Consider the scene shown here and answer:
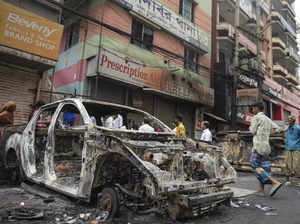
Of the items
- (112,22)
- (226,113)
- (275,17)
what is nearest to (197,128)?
(226,113)

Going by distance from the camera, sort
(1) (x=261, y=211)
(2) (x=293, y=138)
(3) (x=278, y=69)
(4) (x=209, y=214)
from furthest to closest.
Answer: (3) (x=278, y=69), (2) (x=293, y=138), (1) (x=261, y=211), (4) (x=209, y=214)

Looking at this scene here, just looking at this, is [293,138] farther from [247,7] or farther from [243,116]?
[247,7]

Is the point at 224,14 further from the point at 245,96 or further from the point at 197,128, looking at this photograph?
the point at 197,128

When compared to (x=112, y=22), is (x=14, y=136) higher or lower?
lower

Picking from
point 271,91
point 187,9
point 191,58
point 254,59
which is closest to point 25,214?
point 191,58

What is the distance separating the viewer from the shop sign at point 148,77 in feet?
32.7

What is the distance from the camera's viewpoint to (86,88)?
33.9ft

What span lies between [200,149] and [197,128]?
12279 mm

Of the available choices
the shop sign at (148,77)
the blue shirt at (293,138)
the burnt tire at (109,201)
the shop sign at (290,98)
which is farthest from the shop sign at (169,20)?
the shop sign at (290,98)

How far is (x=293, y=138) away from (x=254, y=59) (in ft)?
51.6

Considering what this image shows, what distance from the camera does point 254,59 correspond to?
20109 mm

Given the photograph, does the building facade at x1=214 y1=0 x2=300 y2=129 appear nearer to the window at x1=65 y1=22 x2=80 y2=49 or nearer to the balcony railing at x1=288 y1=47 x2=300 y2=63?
the balcony railing at x1=288 y1=47 x2=300 y2=63

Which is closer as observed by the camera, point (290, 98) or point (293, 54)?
point (290, 98)

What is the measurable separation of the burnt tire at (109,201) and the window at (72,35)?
35.1 ft
